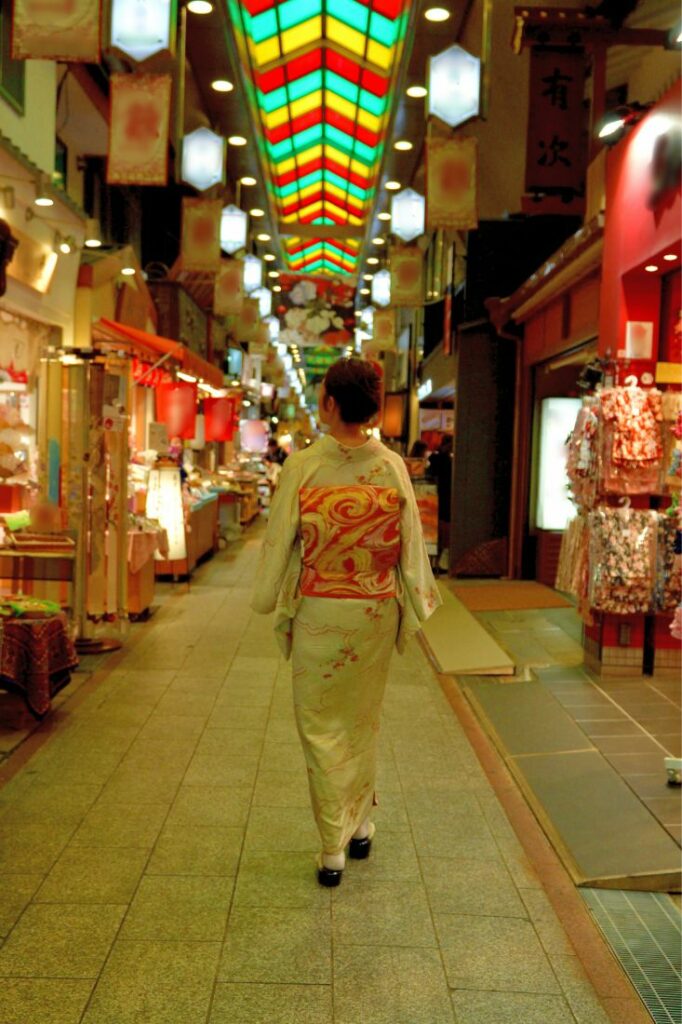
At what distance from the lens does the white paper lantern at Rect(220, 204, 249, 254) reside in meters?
17.5

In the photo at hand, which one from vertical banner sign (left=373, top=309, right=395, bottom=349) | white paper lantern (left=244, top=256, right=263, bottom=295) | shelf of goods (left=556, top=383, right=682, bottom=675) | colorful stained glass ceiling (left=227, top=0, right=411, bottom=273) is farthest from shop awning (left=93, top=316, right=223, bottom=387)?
vertical banner sign (left=373, top=309, right=395, bottom=349)

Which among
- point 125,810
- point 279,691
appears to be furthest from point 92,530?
point 125,810

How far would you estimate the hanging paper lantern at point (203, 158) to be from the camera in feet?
43.9

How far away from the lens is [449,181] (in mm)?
10852

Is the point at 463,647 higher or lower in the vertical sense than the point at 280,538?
lower

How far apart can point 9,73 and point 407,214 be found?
858 centimetres

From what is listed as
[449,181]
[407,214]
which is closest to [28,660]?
[449,181]

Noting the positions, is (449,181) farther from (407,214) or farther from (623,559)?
(407,214)

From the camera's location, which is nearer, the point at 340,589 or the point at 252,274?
the point at 340,589

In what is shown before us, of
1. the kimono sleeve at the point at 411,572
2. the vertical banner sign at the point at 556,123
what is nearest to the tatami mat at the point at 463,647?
the kimono sleeve at the point at 411,572

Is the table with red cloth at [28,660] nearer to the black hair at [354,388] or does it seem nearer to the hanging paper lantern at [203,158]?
the black hair at [354,388]

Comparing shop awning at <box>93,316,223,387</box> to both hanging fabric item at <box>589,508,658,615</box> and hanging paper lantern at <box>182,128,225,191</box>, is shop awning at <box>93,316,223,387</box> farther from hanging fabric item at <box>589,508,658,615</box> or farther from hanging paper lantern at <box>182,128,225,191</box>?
hanging fabric item at <box>589,508,658,615</box>

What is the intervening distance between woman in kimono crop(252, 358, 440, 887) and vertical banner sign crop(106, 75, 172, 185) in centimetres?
566

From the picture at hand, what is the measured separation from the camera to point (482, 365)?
536 inches
